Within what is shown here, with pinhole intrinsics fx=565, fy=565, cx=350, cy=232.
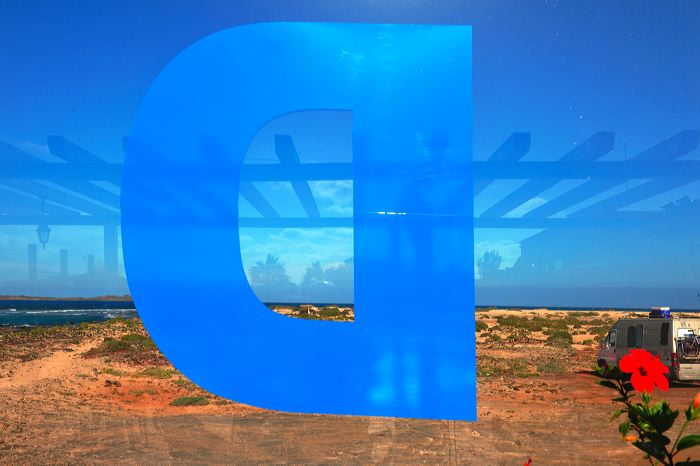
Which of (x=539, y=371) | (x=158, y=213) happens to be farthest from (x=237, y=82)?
(x=539, y=371)

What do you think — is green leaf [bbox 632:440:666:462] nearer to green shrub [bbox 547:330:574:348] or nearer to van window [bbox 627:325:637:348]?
van window [bbox 627:325:637:348]

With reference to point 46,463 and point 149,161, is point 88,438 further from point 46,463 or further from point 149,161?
point 149,161

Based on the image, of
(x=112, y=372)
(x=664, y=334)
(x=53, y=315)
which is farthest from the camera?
(x=53, y=315)

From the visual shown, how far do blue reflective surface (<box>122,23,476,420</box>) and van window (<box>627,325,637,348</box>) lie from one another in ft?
29.6

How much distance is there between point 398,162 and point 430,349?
1.70 m

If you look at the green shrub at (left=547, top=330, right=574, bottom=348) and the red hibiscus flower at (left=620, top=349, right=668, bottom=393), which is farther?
the green shrub at (left=547, top=330, right=574, bottom=348)

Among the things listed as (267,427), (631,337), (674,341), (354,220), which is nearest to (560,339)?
(631,337)

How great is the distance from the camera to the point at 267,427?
29.7 ft

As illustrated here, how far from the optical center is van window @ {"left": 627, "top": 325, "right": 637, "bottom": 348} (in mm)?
12352

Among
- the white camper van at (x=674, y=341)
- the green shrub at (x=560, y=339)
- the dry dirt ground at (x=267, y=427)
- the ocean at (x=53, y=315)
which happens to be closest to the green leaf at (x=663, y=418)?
the dry dirt ground at (x=267, y=427)

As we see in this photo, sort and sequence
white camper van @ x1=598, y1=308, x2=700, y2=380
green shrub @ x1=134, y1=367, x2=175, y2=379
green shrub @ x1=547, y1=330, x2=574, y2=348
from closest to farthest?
1. white camper van @ x1=598, y1=308, x2=700, y2=380
2. green shrub @ x1=134, y1=367, x2=175, y2=379
3. green shrub @ x1=547, y1=330, x2=574, y2=348

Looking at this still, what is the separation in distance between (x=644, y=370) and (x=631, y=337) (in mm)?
11984

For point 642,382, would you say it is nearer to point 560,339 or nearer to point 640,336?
point 640,336

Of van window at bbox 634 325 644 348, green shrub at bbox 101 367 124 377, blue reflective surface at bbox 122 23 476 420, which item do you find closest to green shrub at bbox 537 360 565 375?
van window at bbox 634 325 644 348
